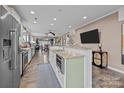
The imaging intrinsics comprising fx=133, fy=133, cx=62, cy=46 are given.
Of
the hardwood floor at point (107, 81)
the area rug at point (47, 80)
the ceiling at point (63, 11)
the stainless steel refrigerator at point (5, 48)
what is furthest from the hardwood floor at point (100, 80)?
the ceiling at point (63, 11)

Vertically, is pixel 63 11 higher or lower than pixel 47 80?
higher

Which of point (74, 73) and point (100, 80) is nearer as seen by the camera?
point (74, 73)

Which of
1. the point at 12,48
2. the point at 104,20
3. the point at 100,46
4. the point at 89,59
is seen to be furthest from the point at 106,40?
the point at 12,48

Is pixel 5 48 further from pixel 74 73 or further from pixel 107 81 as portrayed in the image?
pixel 107 81

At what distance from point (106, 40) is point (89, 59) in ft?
12.7

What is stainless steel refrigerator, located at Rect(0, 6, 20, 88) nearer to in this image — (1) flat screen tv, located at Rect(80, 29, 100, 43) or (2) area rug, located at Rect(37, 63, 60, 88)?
(2) area rug, located at Rect(37, 63, 60, 88)

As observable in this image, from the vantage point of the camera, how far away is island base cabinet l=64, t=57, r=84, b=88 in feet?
10.4

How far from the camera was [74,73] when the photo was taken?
324cm

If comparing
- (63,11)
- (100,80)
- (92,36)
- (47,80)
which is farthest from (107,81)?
(92,36)

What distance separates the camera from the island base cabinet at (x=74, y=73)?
3.16 metres

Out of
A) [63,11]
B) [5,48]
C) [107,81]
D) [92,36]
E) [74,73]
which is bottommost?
[107,81]

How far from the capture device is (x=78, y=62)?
3.28 metres

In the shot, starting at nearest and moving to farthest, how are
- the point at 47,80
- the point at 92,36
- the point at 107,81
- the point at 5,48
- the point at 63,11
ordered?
the point at 5,48 → the point at 107,81 → the point at 47,80 → the point at 63,11 → the point at 92,36
